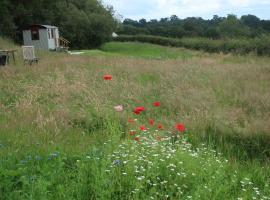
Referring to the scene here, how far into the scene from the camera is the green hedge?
102 feet

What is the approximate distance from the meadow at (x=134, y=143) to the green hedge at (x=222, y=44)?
1767 cm

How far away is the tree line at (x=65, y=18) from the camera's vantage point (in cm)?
3703

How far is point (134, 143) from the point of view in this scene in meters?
4.75

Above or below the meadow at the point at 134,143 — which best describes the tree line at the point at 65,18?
above

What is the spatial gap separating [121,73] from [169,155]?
958cm

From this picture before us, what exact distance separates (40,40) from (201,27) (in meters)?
45.5

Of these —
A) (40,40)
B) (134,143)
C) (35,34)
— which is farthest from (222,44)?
(134,143)

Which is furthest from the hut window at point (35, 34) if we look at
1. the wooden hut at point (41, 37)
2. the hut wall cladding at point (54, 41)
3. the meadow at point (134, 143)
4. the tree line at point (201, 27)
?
the tree line at point (201, 27)

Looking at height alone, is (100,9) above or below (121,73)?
above

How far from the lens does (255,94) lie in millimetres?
9133

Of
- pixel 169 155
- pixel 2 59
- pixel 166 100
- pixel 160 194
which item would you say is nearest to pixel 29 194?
pixel 160 194

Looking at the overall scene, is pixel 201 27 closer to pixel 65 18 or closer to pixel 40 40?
pixel 65 18

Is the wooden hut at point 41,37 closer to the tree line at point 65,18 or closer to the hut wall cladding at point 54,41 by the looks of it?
the hut wall cladding at point 54,41

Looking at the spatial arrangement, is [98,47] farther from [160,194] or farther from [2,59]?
[160,194]
